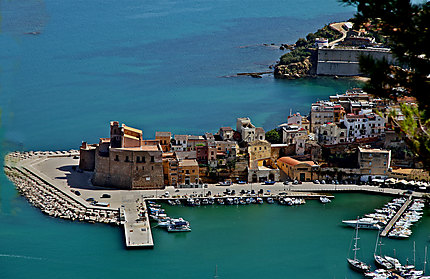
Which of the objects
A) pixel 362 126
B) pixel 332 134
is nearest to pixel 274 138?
pixel 332 134

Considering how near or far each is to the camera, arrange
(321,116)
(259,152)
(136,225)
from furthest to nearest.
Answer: (321,116) < (259,152) < (136,225)

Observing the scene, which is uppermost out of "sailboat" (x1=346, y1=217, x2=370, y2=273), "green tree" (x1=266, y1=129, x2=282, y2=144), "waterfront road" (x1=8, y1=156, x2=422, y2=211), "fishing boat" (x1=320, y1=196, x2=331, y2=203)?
"green tree" (x1=266, y1=129, x2=282, y2=144)

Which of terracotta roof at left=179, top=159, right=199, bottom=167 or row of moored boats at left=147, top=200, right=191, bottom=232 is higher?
terracotta roof at left=179, top=159, right=199, bottom=167

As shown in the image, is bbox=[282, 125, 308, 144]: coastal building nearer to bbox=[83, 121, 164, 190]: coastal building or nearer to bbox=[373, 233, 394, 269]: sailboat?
bbox=[83, 121, 164, 190]: coastal building

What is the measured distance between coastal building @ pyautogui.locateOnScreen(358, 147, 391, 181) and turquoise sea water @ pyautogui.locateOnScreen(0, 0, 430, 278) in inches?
35.7

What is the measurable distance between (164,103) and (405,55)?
66.1 feet

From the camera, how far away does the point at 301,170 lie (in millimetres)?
16953

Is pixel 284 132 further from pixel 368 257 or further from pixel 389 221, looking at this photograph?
pixel 368 257

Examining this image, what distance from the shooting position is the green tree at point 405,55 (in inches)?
167

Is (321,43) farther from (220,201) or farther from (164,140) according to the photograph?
(220,201)

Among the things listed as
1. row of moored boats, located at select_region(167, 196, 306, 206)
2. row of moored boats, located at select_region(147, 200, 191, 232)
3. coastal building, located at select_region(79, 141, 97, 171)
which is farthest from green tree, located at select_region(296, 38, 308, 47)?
row of moored boats, located at select_region(147, 200, 191, 232)

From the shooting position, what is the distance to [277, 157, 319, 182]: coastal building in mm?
16875

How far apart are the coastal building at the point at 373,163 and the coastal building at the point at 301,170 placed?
1066mm

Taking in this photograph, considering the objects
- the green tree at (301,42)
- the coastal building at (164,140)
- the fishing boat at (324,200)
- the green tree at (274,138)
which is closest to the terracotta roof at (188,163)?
the coastal building at (164,140)
